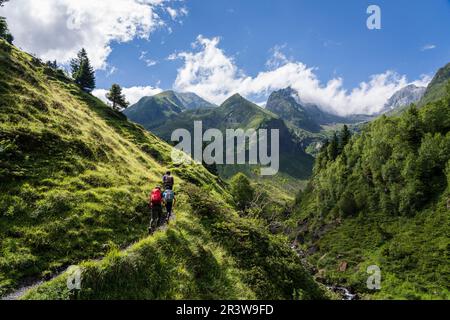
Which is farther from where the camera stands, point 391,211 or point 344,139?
point 344,139

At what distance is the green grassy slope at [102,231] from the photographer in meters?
19.3

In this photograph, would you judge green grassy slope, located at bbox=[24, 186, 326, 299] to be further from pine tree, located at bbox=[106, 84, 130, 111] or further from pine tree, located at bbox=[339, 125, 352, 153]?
pine tree, located at bbox=[339, 125, 352, 153]

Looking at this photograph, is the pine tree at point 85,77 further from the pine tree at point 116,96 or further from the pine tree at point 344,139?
the pine tree at point 344,139

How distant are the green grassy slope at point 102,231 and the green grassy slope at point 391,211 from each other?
169ft

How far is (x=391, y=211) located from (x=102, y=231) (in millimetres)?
103602

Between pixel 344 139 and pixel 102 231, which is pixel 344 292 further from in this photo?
pixel 344 139

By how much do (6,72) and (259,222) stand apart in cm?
3979

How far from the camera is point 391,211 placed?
106812 millimetres

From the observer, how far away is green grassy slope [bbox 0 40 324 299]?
19.3m

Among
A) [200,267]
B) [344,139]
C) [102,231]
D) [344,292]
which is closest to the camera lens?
[200,267]

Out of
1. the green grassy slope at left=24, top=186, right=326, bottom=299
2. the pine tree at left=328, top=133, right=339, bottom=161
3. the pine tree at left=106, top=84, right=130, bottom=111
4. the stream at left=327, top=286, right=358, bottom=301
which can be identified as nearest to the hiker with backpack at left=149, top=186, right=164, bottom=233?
the green grassy slope at left=24, top=186, right=326, bottom=299

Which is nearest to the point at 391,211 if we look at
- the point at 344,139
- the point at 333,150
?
the point at 344,139

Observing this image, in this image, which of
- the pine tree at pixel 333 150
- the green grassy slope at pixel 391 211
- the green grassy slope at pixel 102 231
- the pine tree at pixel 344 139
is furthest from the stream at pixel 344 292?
the pine tree at pixel 344 139

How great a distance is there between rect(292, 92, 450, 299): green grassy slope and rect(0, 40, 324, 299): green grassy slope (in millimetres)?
51511
